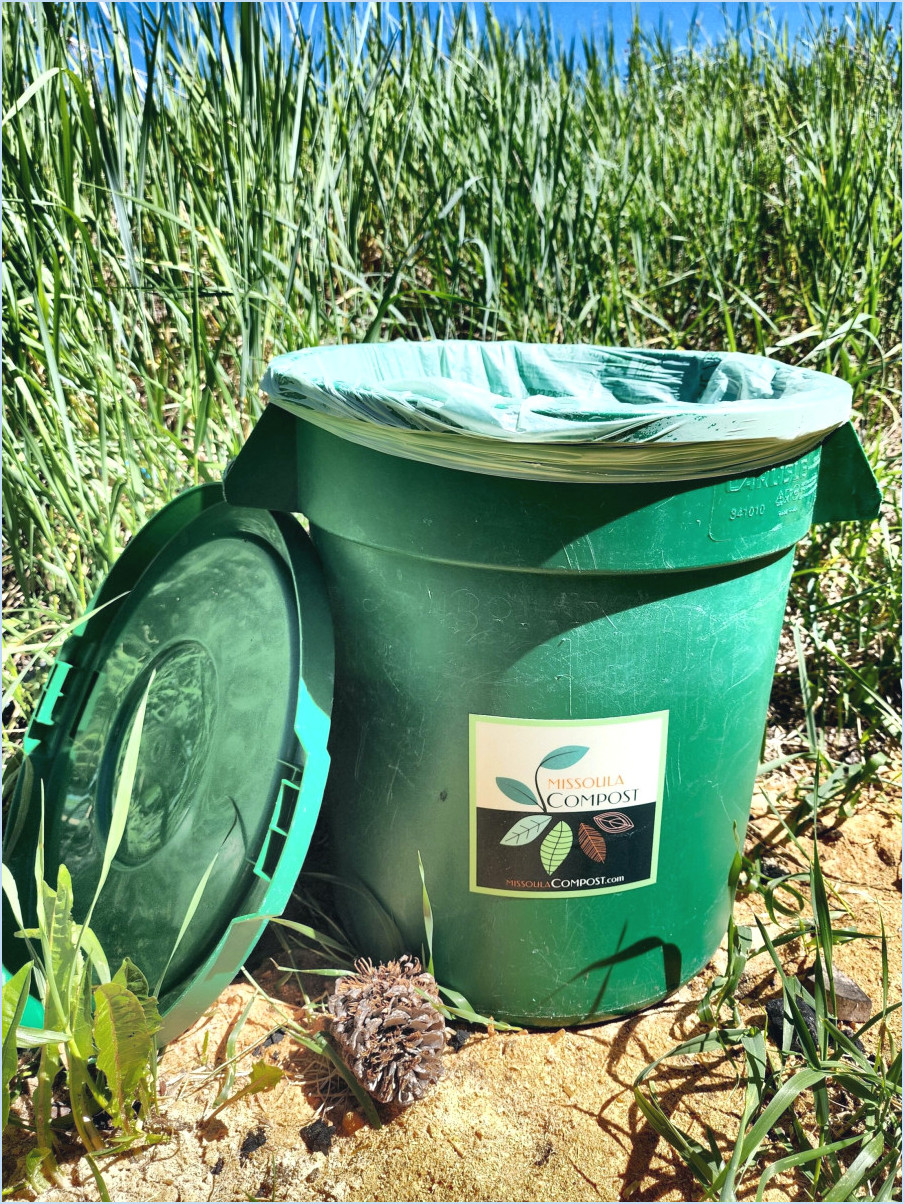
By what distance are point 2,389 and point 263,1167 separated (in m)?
1.57

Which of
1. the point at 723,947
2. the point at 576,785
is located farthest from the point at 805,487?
the point at 723,947

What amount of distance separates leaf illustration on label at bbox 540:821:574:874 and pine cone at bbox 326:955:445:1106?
10.6 inches

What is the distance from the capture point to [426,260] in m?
2.60

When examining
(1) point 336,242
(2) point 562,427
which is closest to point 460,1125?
(2) point 562,427

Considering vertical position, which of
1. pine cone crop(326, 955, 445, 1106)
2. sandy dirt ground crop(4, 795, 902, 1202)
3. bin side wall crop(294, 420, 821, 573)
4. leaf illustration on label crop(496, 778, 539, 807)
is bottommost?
sandy dirt ground crop(4, 795, 902, 1202)

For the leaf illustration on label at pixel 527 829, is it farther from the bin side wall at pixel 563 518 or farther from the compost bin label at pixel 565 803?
the bin side wall at pixel 563 518

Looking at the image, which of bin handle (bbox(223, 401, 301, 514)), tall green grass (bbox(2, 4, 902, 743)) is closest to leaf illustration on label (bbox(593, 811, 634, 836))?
bin handle (bbox(223, 401, 301, 514))

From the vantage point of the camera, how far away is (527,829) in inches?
52.1

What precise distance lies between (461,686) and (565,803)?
231mm

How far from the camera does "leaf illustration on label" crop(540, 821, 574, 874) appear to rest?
133cm

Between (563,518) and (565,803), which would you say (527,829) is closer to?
(565,803)

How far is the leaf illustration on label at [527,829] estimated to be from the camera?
1.32m

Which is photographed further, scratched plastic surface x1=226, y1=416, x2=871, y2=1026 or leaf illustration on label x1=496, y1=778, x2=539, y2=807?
leaf illustration on label x1=496, y1=778, x2=539, y2=807

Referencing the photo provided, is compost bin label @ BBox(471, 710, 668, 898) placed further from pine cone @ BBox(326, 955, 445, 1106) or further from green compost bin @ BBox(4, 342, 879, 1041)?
pine cone @ BBox(326, 955, 445, 1106)
